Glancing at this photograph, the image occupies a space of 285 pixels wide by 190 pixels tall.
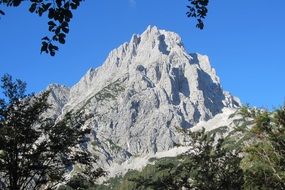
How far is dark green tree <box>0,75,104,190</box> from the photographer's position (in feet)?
71.5

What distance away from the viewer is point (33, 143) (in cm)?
2295

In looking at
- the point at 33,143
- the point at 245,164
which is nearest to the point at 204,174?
the point at 245,164

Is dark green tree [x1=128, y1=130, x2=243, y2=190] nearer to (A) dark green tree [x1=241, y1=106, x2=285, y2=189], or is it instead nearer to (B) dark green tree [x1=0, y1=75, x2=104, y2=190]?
(A) dark green tree [x1=241, y1=106, x2=285, y2=189]

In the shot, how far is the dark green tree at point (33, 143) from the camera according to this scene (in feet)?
71.5

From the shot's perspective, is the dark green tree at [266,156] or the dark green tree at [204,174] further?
the dark green tree at [204,174]

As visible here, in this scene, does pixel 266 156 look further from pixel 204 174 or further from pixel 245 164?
pixel 204 174

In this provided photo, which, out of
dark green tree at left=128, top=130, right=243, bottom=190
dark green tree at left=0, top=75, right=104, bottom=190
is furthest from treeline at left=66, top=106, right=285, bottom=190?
dark green tree at left=0, top=75, right=104, bottom=190

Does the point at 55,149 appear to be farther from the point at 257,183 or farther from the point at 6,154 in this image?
the point at 257,183

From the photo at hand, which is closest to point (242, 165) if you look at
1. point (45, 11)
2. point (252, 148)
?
point (252, 148)

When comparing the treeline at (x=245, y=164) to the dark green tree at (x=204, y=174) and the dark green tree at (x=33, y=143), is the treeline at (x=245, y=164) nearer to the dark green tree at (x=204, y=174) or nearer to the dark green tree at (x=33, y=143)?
the dark green tree at (x=204, y=174)

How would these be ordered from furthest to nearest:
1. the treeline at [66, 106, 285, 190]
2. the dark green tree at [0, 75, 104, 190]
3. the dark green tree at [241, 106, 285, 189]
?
1. the treeline at [66, 106, 285, 190]
2. the dark green tree at [241, 106, 285, 189]
3. the dark green tree at [0, 75, 104, 190]

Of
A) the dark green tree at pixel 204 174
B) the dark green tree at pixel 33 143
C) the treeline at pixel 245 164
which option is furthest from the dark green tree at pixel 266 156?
the dark green tree at pixel 33 143

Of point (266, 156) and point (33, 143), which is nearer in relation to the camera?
point (33, 143)

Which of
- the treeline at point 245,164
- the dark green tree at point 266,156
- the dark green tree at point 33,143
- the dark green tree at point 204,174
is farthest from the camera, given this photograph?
the dark green tree at point 204,174
